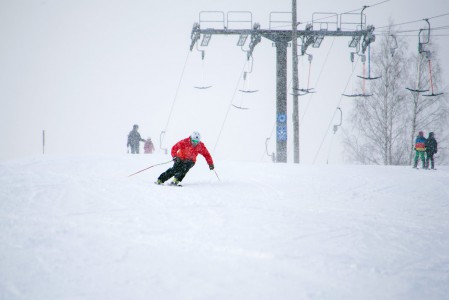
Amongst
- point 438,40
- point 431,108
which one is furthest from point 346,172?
point 438,40

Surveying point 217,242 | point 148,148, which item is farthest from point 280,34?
point 217,242

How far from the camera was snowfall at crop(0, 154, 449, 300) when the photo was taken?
382 cm

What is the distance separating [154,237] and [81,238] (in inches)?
35.1

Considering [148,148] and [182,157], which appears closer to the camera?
[182,157]

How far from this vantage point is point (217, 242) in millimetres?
4812

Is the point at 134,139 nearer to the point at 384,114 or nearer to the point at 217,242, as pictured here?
the point at 384,114

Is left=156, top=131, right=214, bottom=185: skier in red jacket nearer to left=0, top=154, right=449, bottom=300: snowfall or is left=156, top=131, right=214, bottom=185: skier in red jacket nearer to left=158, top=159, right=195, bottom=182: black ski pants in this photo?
left=158, top=159, right=195, bottom=182: black ski pants

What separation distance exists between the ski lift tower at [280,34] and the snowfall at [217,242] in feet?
26.6

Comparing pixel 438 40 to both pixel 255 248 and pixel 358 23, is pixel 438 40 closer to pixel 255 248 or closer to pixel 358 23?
pixel 358 23

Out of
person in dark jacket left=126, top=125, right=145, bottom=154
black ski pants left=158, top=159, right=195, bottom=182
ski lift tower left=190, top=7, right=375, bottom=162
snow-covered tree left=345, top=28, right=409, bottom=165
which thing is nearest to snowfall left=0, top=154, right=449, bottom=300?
black ski pants left=158, top=159, right=195, bottom=182

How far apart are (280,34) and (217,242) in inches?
519

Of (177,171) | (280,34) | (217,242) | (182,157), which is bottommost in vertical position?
(217,242)

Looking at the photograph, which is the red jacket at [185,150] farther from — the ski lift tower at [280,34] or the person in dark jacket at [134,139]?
the person in dark jacket at [134,139]

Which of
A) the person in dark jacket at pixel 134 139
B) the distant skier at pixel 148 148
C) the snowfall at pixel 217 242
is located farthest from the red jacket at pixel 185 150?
the distant skier at pixel 148 148
